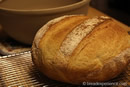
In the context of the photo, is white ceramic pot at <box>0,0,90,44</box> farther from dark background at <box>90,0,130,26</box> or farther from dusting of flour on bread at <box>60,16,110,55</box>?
dark background at <box>90,0,130,26</box>

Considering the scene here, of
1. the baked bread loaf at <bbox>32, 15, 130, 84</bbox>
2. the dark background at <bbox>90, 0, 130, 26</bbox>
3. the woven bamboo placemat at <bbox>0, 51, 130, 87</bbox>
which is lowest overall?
the dark background at <bbox>90, 0, 130, 26</bbox>

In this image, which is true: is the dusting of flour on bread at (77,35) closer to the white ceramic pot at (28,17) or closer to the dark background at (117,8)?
the white ceramic pot at (28,17)

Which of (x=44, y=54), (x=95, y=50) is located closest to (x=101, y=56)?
(x=95, y=50)

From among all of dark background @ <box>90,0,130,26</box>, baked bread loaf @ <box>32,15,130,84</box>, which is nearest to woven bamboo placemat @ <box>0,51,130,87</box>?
baked bread loaf @ <box>32,15,130,84</box>

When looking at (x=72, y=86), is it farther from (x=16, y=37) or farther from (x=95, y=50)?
(x=16, y=37)

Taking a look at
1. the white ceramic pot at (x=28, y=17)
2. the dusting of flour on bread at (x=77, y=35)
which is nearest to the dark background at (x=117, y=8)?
the white ceramic pot at (x=28, y=17)

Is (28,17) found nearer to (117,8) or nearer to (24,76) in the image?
(24,76)

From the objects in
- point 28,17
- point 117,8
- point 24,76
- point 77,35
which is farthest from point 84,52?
point 117,8
